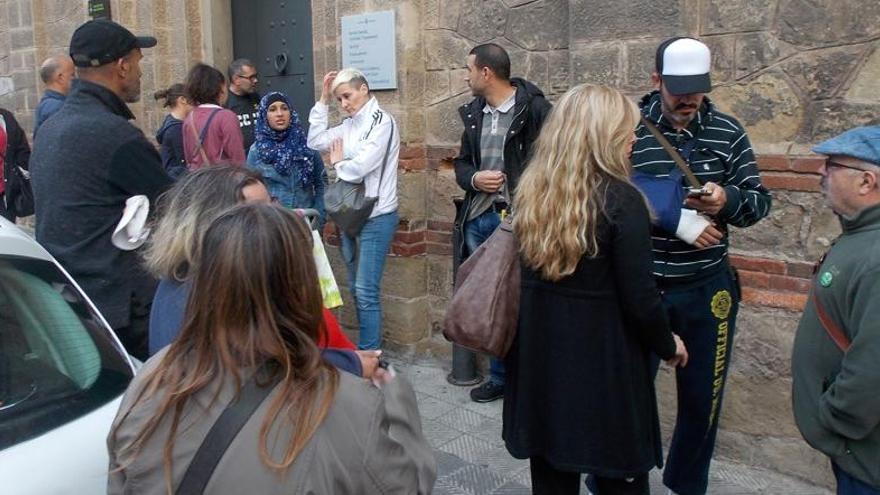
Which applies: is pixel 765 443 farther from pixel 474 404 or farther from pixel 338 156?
pixel 338 156

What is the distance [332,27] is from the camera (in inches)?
232

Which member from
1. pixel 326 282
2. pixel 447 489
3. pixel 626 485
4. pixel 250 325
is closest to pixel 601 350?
pixel 626 485

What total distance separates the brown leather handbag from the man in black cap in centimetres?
137

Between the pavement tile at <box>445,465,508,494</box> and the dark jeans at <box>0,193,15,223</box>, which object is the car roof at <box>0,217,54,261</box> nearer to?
the pavement tile at <box>445,465,508,494</box>

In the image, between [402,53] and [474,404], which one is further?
[402,53]

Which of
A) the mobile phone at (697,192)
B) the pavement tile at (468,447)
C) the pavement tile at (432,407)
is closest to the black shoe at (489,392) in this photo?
the pavement tile at (432,407)

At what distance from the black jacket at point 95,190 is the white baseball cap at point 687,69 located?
2.02 meters

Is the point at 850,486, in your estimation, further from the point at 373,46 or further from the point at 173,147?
the point at 173,147

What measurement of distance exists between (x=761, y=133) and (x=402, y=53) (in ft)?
8.11

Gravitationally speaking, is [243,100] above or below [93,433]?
above

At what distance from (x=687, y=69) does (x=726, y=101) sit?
100 centimetres

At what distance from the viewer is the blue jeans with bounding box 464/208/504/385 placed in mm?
4809

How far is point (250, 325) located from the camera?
1.54m

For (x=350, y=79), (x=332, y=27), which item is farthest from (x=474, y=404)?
(x=332, y=27)
